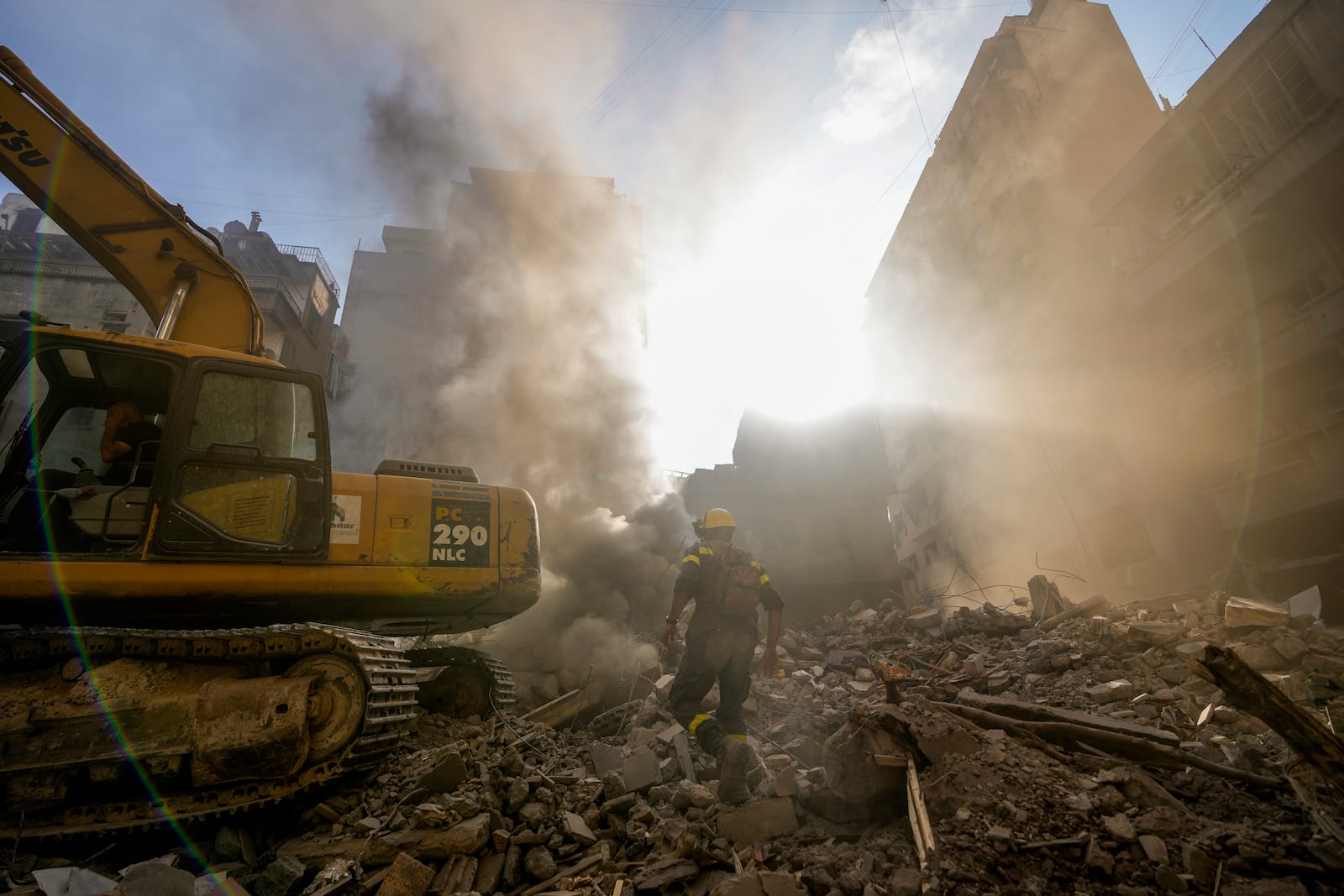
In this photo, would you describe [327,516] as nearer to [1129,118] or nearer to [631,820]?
[631,820]

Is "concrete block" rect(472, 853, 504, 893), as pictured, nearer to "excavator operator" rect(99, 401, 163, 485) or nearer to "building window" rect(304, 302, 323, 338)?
"excavator operator" rect(99, 401, 163, 485)

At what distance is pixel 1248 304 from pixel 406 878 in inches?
709

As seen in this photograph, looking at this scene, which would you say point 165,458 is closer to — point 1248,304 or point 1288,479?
point 1288,479

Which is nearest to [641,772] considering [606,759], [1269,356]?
[606,759]

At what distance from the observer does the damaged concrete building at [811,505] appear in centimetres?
1808

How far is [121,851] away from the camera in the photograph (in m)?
3.03

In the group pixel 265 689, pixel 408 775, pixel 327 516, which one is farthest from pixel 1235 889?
pixel 327 516

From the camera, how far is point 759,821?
2.84m

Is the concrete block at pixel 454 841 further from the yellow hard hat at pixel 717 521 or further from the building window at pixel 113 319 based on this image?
the building window at pixel 113 319

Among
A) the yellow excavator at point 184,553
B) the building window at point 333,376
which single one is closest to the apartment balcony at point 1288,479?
the yellow excavator at point 184,553

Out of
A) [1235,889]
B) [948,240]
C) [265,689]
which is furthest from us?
[948,240]

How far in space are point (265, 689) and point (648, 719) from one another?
3399mm

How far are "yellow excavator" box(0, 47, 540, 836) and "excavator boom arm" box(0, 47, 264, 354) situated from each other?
0.02 m

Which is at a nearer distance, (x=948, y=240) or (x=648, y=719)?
(x=648, y=719)
